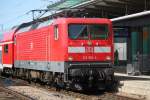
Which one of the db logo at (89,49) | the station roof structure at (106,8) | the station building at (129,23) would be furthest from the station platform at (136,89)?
the station roof structure at (106,8)

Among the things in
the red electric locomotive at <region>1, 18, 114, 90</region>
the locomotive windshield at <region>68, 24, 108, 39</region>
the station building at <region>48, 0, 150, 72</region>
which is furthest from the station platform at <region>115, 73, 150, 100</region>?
the station building at <region>48, 0, 150, 72</region>

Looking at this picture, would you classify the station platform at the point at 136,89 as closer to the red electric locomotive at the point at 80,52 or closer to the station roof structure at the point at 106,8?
the red electric locomotive at the point at 80,52

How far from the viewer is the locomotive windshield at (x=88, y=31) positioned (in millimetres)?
18391

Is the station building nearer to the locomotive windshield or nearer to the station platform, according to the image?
the locomotive windshield

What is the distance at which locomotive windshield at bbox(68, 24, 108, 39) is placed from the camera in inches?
724

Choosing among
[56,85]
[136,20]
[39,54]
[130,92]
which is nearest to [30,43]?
[39,54]

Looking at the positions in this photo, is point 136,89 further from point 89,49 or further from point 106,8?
point 106,8

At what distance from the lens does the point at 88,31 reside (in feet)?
61.2

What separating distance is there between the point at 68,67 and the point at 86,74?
0.78 metres

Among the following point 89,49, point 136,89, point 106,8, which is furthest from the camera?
point 106,8

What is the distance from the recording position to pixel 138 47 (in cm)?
2675

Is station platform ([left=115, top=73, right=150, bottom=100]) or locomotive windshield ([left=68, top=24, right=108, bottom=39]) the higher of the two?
locomotive windshield ([left=68, top=24, right=108, bottom=39])

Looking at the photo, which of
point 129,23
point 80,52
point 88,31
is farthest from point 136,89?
point 129,23

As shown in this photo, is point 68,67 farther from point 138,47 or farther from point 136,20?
point 138,47
